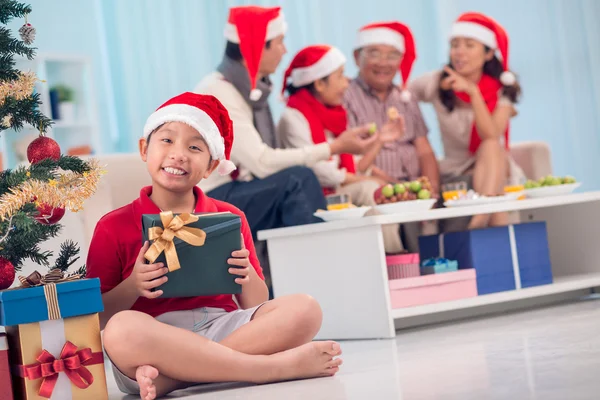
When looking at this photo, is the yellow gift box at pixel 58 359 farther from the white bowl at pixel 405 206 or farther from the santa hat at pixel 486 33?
the santa hat at pixel 486 33

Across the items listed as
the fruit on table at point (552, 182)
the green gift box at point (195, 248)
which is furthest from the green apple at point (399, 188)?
the green gift box at point (195, 248)

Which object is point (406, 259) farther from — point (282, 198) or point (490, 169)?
point (490, 169)

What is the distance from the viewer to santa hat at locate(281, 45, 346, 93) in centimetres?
353

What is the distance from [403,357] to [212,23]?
14.1 ft

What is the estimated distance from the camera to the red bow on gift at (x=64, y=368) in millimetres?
1672

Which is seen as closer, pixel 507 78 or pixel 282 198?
pixel 282 198

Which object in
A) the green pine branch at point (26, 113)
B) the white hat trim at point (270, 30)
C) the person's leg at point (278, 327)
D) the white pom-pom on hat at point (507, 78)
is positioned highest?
the white hat trim at point (270, 30)

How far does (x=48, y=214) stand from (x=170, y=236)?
0.90 feet

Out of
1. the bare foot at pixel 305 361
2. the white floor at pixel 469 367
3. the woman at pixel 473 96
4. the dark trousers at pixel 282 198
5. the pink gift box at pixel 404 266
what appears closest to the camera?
the white floor at pixel 469 367

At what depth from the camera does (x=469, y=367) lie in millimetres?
1768

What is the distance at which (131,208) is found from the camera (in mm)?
1927

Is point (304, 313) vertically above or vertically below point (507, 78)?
below

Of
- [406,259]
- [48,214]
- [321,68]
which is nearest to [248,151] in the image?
[321,68]

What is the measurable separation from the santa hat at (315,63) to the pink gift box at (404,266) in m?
1.03
